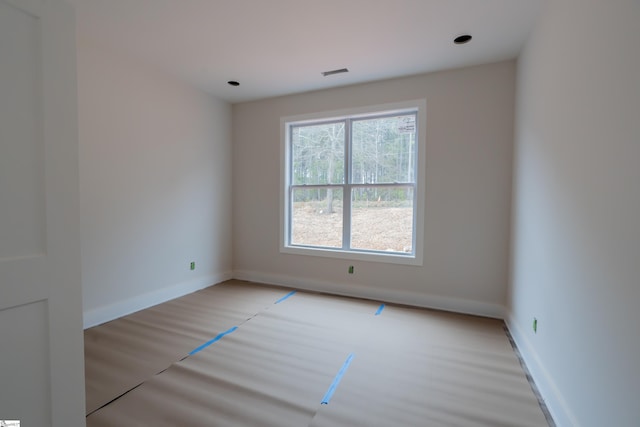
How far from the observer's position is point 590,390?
53.5 inches

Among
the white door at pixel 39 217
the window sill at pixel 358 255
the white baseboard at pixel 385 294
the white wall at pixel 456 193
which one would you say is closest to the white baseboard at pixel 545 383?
the white baseboard at pixel 385 294

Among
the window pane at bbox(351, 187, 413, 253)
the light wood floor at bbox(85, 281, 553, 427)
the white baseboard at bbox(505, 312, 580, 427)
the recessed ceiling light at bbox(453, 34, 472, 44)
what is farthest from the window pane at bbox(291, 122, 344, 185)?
the white baseboard at bbox(505, 312, 580, 427)

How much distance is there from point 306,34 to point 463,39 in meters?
1.44

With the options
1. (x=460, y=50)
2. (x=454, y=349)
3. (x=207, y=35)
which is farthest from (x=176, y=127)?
(x=454, y=349)

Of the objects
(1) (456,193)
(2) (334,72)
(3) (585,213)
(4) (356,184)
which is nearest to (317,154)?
(4) (356,184)

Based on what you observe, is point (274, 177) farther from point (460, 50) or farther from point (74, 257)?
point (74, 257)

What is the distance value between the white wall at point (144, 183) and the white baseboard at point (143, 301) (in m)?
0.01

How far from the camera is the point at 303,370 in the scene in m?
2.12

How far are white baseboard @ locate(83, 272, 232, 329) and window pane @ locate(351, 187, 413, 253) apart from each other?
2196 millimetres

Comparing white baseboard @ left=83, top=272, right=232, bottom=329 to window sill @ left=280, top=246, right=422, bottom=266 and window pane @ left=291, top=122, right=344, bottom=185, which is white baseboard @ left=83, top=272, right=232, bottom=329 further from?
window pane @ left=291, top=122, right=344, bottom=185

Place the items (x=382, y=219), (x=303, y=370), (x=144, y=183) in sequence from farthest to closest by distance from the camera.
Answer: (x=382, y=219) < (x=144, y=183) < (x=303, y=370)

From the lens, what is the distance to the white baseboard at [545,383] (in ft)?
5.14

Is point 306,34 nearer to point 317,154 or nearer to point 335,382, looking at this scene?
point 317,154

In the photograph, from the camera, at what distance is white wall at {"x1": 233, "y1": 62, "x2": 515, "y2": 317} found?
3072mm
